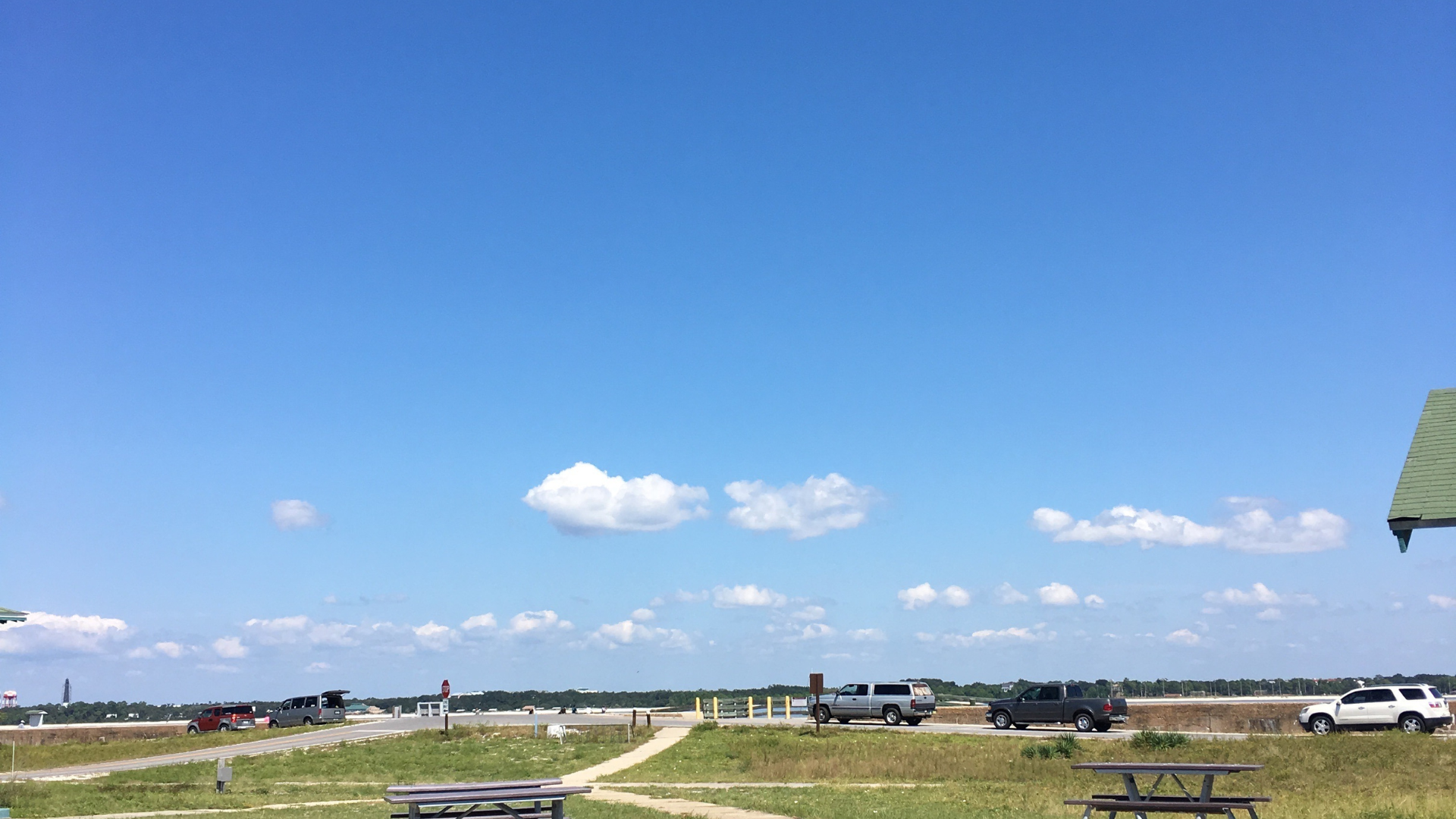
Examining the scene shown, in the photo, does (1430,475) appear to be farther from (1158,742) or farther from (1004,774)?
(1158,742)

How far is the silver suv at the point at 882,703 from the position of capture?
165 ft

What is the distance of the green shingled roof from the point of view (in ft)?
67.7

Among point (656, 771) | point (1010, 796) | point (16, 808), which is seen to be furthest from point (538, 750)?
point (1010, 796)

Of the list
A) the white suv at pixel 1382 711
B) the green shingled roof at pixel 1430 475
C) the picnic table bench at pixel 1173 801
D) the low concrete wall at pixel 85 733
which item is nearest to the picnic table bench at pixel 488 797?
the picnic table bench at pixel 1173 801

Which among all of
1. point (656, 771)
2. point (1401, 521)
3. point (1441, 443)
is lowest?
point (656, 771)

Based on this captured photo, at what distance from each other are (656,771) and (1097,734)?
16970 mm

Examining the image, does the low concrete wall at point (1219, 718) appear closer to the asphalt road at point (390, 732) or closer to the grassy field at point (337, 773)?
the asphalt road at point (390, 732)

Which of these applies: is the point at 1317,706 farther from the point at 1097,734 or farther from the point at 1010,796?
the point at 1010,796

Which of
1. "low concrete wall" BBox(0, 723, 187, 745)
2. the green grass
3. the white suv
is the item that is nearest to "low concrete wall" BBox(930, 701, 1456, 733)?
the white suv

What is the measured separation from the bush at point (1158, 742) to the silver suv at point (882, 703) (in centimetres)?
1431

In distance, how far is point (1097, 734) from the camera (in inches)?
1647

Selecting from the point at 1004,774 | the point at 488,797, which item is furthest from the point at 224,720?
the point at 488,797

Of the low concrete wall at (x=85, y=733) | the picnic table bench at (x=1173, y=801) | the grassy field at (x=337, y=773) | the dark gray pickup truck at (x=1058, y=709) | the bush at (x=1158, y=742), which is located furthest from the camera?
the low concrete wall at (x=85, y=733)

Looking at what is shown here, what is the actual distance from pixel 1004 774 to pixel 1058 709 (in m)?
16.5
